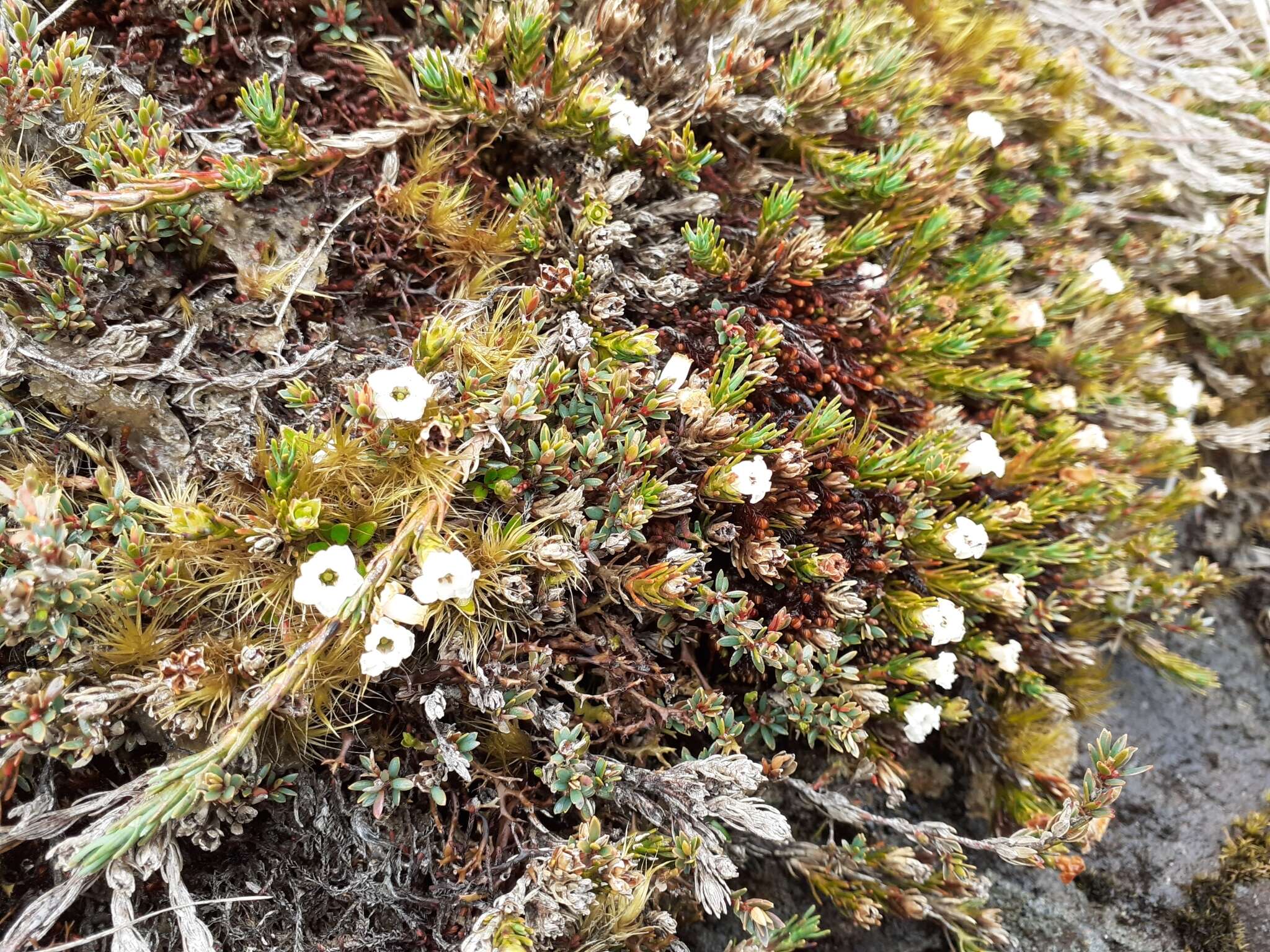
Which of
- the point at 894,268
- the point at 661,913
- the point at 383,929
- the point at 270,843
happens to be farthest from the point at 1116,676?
the point at 270,843

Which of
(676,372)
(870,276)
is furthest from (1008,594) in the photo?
(676,372)

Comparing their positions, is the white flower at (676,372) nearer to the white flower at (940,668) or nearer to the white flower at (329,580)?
the white flower at (329,580)

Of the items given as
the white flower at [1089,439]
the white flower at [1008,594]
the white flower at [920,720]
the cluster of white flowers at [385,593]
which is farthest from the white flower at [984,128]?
the cluster of white flowers at [385,593]

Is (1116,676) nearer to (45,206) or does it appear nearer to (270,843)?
(270,843)

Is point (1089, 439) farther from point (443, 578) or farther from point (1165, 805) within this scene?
point (443, 578)

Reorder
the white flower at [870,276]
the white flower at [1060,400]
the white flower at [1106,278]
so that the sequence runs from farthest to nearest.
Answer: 1. the white flower at [1106,278]
2. the white flower at [1060,400]
3. the white flower at [870,276]

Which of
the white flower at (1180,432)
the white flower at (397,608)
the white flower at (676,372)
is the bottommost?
the white flower at (1180,432)

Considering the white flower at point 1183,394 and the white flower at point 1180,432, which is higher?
the white flower at point 1183,394

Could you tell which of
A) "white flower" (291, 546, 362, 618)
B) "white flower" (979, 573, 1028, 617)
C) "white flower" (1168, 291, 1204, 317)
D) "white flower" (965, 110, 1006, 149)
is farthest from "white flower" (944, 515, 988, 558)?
"white flower" (1168, 291, 1204, 317)

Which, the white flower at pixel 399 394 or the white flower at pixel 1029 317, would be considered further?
the white flower at pixel 1029 317
